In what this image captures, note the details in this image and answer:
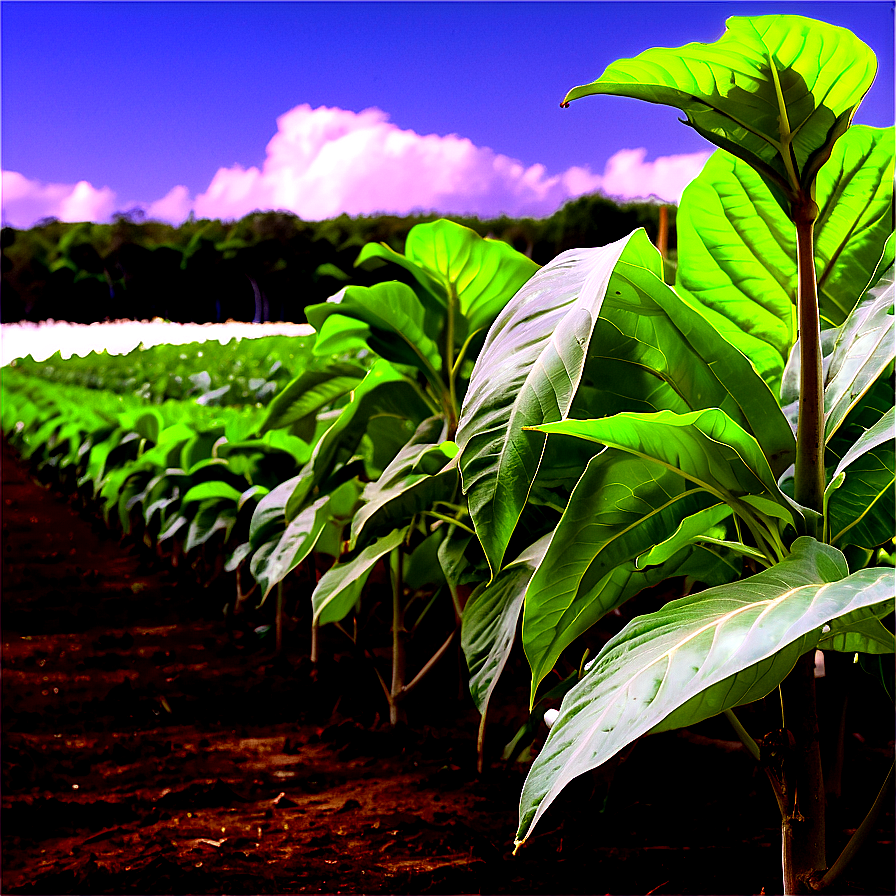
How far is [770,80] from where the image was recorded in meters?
0.63

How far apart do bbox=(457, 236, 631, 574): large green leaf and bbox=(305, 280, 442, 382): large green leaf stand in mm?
593

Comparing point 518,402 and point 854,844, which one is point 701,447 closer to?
point 518,402

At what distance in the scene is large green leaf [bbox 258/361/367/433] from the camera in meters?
1.42

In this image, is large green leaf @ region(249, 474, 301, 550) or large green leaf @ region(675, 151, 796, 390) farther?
large green leaf @ region(249, 474, 301, 550)

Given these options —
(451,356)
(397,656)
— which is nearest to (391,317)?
(451,356)

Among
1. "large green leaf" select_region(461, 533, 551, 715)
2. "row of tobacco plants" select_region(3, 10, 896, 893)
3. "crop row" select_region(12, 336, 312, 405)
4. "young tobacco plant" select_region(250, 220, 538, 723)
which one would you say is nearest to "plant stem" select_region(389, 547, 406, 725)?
"young tobacco plant" select_region(250, 220, 538, 723)

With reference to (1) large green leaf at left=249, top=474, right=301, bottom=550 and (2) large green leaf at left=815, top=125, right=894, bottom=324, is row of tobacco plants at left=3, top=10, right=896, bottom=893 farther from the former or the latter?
(1) large green leaf at left=249, top=474, right=301, bottom=550

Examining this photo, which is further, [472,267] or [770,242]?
[472,267]

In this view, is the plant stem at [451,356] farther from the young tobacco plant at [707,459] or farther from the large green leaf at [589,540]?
the large green leaf at [589,540]

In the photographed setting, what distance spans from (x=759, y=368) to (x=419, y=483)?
427mm

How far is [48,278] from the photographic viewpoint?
1642 centimetres

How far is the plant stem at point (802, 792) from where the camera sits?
65 cm

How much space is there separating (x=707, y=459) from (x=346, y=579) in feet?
2.01

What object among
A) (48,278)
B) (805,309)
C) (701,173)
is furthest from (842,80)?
(48,278)
